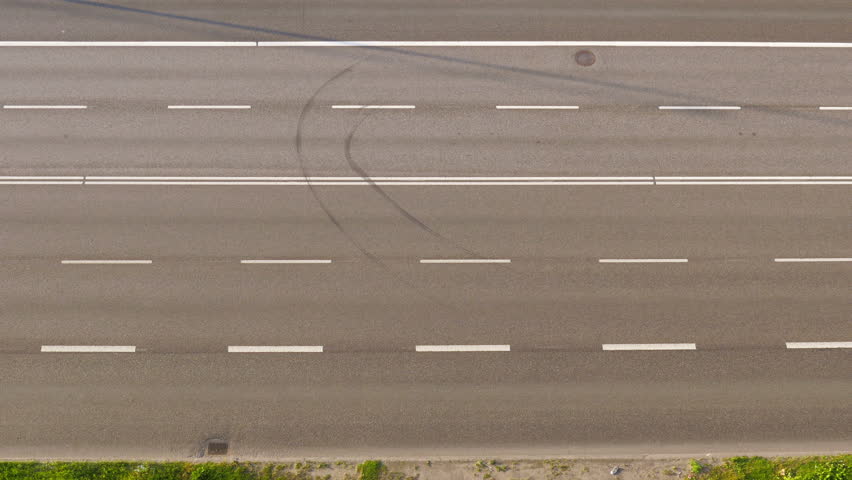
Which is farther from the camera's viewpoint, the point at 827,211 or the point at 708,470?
the point at 827,211

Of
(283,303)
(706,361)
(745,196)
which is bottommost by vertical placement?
(706,361)

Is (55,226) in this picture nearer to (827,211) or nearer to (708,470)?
(708,470)

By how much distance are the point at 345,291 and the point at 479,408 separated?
488 centimetres

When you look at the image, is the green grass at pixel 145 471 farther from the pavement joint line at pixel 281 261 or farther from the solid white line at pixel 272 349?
the pavement joint line at pixel 281 261

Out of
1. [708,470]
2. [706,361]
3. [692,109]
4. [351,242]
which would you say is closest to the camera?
[708,470]

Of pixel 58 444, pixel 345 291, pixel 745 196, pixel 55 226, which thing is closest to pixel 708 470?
pixel 745 196

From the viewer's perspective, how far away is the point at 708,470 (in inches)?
654

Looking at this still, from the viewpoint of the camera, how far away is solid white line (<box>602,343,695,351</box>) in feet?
59.2

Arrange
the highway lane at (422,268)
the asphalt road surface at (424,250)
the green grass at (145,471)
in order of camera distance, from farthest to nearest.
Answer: the highway lane at (422,268) < the asphalt road surface at (424,250) < the green grass at (145,471)

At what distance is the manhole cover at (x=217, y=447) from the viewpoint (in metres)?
17.0

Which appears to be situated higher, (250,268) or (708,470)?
(250,268)
